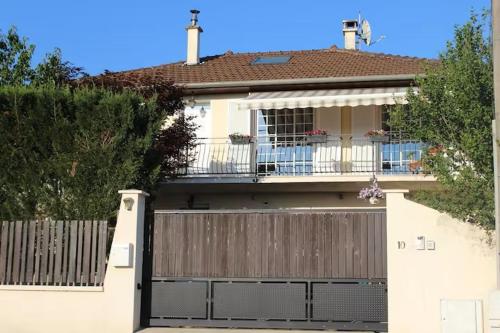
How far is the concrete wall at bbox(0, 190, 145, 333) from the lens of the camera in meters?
13.2

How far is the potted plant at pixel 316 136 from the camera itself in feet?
66.1

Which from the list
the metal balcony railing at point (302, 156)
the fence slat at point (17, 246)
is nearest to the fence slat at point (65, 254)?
the fence slat at point (17, 246)

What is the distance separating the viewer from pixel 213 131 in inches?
837

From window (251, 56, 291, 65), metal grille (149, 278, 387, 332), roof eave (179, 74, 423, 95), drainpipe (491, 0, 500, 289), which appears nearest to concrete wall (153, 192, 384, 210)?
roof eave (179, 74, 423, 95)

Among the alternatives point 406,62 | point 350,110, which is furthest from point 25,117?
point 406,62

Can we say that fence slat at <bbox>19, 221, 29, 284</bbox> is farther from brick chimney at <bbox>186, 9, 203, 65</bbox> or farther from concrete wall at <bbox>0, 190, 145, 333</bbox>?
brick chimney at <bbox>186, 9, 203, 65</bbox>

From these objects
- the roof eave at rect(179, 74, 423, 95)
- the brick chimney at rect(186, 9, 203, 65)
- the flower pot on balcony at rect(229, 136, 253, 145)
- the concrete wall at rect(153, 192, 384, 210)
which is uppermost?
the brick chimney at rect(186, 9, 203, 65)

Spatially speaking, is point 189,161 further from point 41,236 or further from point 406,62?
point 406,62

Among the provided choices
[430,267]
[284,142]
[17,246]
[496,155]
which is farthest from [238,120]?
[496,155]

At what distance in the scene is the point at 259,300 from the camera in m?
13.2

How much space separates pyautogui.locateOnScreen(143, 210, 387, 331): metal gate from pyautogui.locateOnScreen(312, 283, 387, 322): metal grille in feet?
0.06

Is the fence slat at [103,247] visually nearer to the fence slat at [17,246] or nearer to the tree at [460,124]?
the fence slat at [17,246]

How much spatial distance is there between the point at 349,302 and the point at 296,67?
1170cm

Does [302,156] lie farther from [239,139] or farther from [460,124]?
[460,124]
